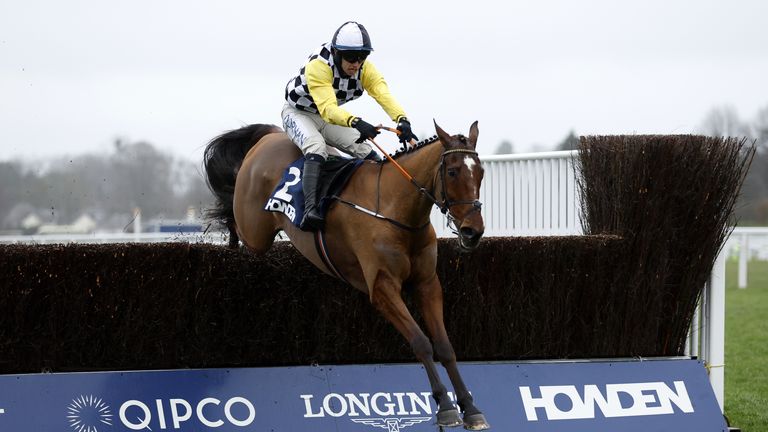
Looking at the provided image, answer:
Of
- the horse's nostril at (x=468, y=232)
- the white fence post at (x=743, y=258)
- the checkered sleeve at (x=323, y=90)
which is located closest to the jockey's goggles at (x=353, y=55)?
the checkered sleeve at (x=323, y=90)

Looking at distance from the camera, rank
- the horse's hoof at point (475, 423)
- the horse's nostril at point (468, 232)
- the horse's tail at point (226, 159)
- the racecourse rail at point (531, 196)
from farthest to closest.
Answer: the racecourse rail at point (531, 196), the horse's tail at point (226, 159), the horse's hoof at point (475, 423), the horse's nostril at point (468, 232)

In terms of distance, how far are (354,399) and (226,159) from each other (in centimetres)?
224

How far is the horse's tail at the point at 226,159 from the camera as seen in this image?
7688 millimetres

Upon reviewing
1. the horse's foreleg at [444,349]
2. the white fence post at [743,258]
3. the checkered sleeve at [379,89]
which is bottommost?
the white fence post at [743,258]

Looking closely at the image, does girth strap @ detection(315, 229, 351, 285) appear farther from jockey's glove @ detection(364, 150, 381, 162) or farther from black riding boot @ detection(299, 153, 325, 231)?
jockey's glove @ detection(364, 150, 381, 162)

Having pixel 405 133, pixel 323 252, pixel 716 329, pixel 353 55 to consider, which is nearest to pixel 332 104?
pixel 353 55

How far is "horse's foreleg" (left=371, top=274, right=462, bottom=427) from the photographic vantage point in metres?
5.50

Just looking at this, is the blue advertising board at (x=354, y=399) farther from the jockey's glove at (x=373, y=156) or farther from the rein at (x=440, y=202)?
the jockey's glove at (x=373, y=156)

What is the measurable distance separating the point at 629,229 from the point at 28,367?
4.10 metres

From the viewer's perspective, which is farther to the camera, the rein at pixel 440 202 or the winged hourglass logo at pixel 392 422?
the winged hourglass logo at pixel 392 422

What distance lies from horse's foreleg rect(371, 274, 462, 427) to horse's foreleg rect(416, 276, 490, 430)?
57mm

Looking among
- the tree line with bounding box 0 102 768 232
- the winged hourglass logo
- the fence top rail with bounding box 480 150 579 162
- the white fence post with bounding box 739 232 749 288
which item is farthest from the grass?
the tree line with bounding box 0 102 768 232

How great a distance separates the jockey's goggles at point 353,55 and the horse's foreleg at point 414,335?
4.50ft

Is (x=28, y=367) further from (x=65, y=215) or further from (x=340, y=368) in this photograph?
(x=65, y=215)
